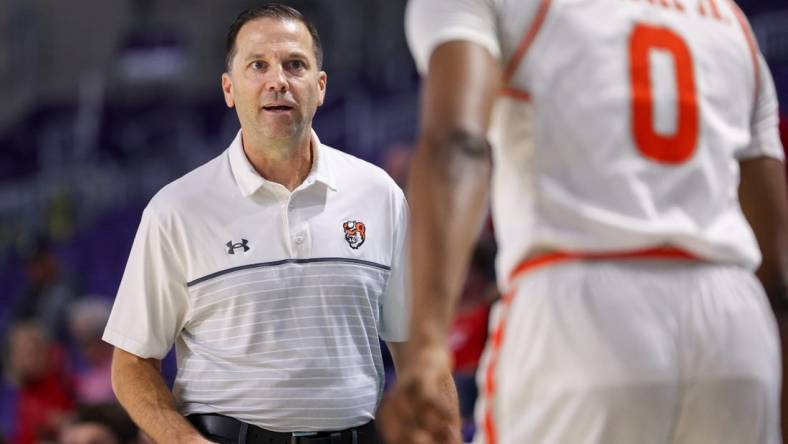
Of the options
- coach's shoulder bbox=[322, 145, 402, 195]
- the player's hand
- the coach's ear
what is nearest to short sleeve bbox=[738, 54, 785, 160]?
the player's hand

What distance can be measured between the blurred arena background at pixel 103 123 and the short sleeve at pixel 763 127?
17.8 ft

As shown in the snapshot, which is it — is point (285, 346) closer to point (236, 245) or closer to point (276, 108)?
point (236, 245)

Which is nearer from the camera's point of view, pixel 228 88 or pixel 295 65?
pixel 295 65

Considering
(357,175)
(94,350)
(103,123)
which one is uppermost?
(357,175)

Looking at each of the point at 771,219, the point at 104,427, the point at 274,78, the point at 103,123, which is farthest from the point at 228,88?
the point at 103,123

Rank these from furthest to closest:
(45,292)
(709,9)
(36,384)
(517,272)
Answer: (45,292), (36,384), (709,9), (517,272)

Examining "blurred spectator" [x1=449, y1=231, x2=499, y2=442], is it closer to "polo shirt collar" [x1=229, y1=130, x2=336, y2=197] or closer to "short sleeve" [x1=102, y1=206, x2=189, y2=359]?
"polo shirt collar" [x1=229, y1=130, x2=336, y2=197]

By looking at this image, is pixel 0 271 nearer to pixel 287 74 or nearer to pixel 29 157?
pixel 29 157

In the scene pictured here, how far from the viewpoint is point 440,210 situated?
1929 mm

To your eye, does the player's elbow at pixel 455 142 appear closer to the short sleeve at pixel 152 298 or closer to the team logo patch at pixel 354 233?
the team logo patch at pixel 354 233

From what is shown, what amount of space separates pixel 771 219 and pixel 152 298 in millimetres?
1831

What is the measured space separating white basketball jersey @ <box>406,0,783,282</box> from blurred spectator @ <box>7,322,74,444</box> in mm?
5840

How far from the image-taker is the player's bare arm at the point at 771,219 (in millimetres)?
2367

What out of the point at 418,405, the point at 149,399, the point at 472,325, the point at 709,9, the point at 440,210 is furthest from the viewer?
the point at 472,325
